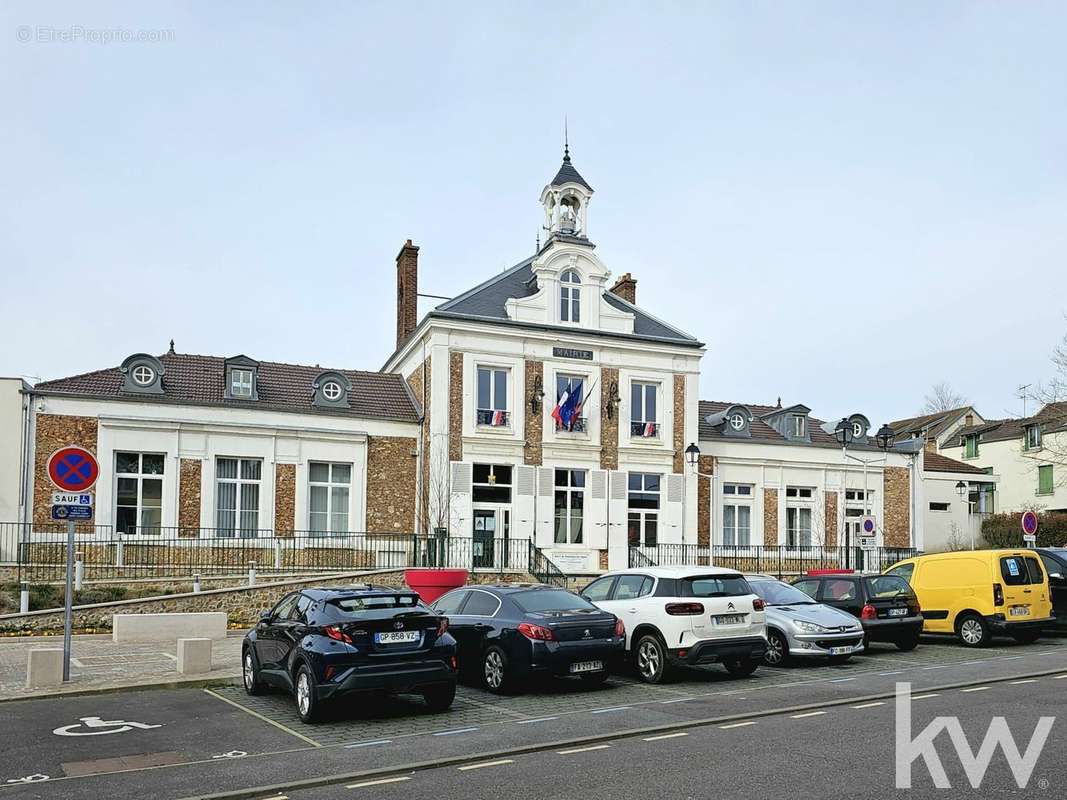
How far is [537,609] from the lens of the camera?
1438 cm

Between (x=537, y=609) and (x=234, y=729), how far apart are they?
14.3ft

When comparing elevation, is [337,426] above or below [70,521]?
above

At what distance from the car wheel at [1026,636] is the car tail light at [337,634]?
13.6m

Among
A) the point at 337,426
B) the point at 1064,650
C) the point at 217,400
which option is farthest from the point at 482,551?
the point at 1064,650

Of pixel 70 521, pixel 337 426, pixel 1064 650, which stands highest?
pixel 337 426

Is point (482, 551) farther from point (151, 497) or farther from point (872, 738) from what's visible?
point (872, 738)

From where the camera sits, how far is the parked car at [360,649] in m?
11.9

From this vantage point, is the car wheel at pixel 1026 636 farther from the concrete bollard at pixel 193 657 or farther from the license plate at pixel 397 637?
the concrete bollard at pixel 193 657

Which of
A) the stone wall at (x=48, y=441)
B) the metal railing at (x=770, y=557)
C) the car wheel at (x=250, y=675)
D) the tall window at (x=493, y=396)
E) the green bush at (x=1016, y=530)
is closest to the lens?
the car wheel at (x=250, y=675)

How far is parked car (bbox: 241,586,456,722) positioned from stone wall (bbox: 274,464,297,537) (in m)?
20.7

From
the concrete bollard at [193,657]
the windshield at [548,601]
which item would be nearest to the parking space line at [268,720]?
the concrete bollard at [193,657]

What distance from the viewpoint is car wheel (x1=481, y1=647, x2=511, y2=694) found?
1411 centimetres

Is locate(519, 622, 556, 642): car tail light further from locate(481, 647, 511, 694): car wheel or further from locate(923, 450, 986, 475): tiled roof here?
locate(923, 450, 986, 475): tiled roof

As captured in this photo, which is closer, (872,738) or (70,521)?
(872,738)
